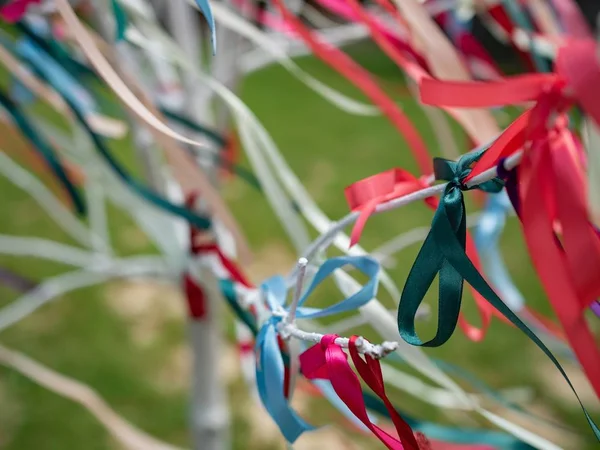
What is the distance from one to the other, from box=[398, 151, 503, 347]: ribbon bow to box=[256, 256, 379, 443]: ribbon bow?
0.15 ft

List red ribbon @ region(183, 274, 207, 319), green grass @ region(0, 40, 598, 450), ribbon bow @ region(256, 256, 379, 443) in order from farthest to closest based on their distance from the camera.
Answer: green grass @ region(0, 40, 598, 450) → red ribbon @ region(183, 274, 207, 319) → ribbon bow @ region(256, 256, 379, 443)

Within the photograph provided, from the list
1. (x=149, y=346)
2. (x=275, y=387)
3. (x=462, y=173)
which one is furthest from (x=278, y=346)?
(x=149, y=346)

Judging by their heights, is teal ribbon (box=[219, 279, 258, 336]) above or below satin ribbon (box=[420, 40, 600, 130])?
above

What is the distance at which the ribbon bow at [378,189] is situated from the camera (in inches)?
11.5

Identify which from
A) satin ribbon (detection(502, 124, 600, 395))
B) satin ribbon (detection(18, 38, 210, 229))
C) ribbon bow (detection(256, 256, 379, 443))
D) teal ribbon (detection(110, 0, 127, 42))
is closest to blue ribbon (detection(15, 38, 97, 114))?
satin ribbon (detection(18, 38, 210, 229))

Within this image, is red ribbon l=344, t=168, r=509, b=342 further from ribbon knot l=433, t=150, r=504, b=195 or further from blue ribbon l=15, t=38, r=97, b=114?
blue ribbon l=15, t=38, r=97, b=114

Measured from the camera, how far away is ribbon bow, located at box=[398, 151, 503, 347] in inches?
9.9

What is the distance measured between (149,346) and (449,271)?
112 cm

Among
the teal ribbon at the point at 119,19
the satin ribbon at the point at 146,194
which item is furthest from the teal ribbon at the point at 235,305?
the teal ribbon at the point at 119,19

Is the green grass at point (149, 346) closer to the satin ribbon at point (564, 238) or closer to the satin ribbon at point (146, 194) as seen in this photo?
the satin ribbon at point (146, 194)

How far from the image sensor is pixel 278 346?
1.03 feet

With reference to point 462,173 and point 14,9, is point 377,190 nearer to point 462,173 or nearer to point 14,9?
point 462,173

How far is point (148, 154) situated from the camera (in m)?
0.57

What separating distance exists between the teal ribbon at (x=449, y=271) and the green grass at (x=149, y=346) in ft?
1.51
